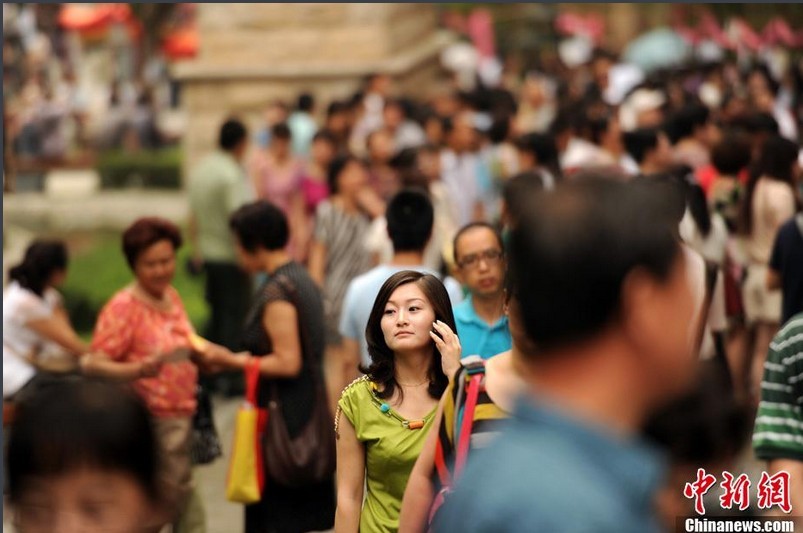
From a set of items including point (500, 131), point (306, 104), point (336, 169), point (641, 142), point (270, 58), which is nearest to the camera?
point (336, 169)

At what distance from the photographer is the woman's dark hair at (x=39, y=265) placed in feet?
24.1

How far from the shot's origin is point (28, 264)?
289 inches

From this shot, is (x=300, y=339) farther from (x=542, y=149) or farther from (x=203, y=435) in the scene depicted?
(x=542, y=149)

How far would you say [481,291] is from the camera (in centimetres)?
599

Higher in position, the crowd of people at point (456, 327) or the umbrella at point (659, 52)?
the umbrella at point (659, 52)

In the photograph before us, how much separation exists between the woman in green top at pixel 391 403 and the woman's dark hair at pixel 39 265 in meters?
2.91

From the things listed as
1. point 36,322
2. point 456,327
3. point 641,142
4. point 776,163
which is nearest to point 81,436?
point 456,327

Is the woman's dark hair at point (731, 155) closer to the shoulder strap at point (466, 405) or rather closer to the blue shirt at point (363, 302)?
the blue shirt at point (363, 302)

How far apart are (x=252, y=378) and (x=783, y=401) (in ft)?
9.15

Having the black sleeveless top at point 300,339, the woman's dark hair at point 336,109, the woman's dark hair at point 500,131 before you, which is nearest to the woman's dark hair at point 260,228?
the black sleeveless top at point 300,339

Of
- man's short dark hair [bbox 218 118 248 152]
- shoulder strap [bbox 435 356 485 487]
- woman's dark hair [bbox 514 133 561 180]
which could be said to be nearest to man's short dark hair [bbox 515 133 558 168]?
woman's dark hair [bbox 514 133 561 180]

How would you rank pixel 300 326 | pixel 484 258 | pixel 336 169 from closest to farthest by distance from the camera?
pixel 484 258, pixel 300 326, pixel 336 169

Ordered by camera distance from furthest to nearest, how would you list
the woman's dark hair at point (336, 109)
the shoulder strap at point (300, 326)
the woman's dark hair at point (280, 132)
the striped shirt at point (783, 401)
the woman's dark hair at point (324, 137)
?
the woman's dark hair at point (336, 109) < the woman's dark hair at point (324, 137) < the woman's dark hair at point (280, 132) < the shoulder strap at point (300, 326) < the striped shirt at point (783, 401)

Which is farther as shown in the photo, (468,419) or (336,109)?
(336,109)
